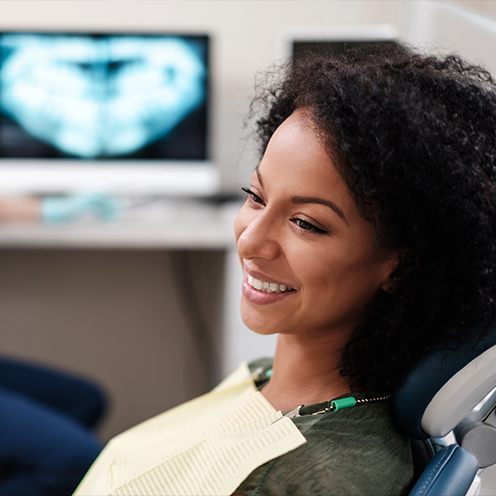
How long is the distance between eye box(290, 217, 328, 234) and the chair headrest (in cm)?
20

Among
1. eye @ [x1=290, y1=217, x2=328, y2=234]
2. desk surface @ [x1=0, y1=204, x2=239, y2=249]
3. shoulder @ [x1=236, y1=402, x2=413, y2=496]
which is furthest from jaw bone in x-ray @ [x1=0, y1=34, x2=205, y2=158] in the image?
shoulder @ [x1=236, y1=402, x2=413, y2=496]

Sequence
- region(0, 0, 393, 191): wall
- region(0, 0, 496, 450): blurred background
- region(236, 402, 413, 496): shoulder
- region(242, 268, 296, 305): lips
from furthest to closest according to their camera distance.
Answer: region(0, 0, 393, 191): wall, region(0, 0, 496, 450): blurred background, region(242, 268, 296, 305): lips, region(236, 402, 413, 496): shoulder

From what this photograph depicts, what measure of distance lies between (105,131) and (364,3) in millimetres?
1032

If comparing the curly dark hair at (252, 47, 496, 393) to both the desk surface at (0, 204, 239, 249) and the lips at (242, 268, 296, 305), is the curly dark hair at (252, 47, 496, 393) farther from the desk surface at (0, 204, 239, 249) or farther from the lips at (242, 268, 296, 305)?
the desk surface at (0, 204, 239, 249)

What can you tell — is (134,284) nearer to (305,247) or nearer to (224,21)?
(224,21)

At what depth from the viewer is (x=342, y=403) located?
67 cm

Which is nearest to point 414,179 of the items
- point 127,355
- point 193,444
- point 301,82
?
point 301,82

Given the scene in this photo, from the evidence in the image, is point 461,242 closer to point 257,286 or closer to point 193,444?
point 257,286

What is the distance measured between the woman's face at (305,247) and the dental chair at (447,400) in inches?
4.4

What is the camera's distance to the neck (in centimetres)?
75

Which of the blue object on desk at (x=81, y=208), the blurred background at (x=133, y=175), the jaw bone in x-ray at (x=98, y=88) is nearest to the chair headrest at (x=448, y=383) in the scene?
the blurred background at (x=133, y=175)

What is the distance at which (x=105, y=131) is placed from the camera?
1.95 m

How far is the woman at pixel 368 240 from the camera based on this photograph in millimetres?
604

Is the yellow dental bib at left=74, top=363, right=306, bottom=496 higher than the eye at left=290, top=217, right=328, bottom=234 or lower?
lower
